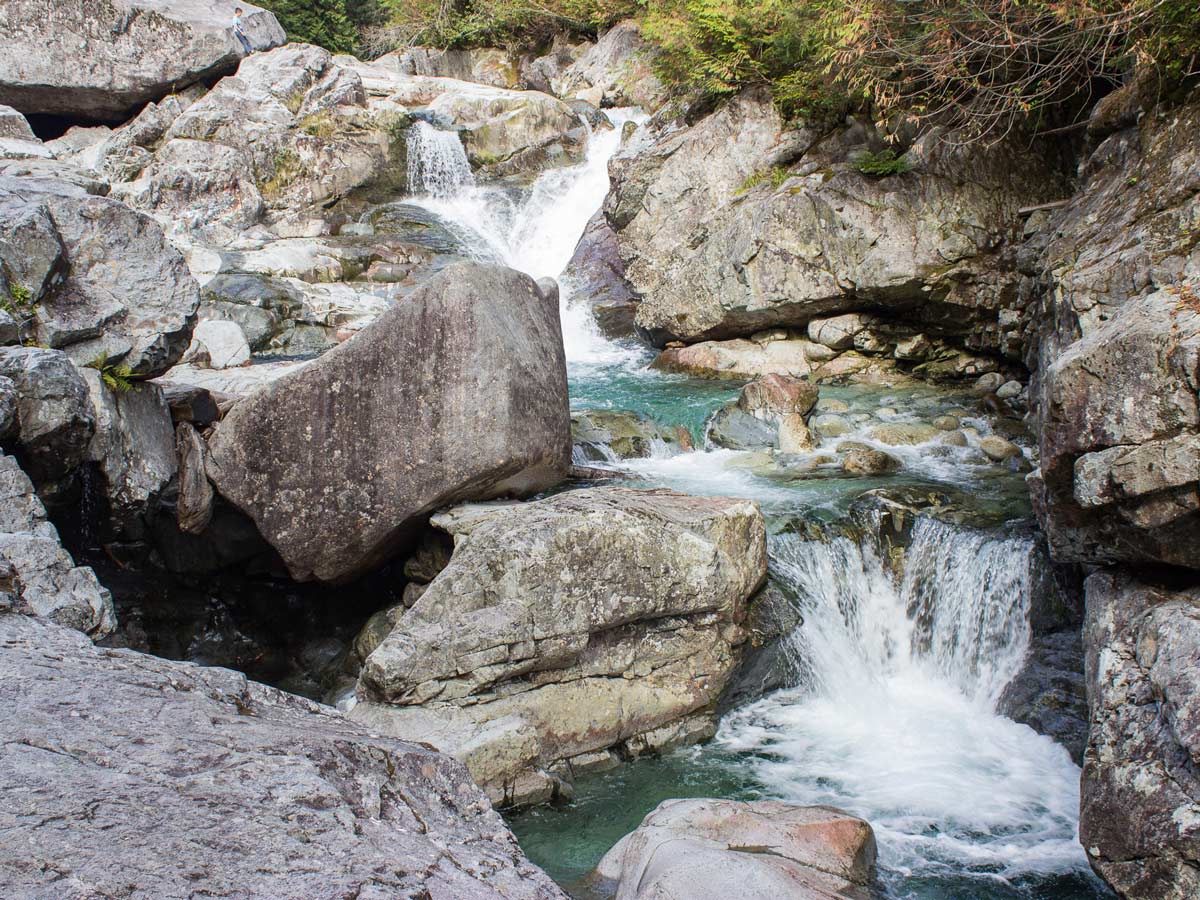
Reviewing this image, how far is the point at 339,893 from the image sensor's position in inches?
78.0

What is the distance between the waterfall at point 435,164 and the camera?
2141 centimetres

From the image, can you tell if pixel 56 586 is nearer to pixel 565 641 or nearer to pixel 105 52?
pixel 565 641

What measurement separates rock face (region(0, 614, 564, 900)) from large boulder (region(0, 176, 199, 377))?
15.2ft

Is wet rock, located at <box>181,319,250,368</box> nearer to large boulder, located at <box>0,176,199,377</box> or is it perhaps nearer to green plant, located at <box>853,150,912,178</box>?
large boulder, located at <box>0,176,199,377</box>

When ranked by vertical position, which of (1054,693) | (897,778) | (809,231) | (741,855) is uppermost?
(809,231)

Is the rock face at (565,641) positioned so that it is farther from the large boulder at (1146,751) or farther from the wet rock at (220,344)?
the wet rock at (220,344)

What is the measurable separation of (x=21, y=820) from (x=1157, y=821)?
5.35 meters

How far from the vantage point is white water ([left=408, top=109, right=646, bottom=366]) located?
770 inches

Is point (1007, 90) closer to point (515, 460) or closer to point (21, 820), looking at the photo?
point (515, 460)

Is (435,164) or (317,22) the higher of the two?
(317,22)

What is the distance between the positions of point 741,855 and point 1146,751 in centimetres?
254

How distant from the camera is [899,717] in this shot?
7570mm

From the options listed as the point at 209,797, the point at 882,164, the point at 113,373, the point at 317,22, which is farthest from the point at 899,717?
the point at 317,22

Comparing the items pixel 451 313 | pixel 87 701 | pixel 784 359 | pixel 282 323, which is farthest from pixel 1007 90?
pixel 87 701
